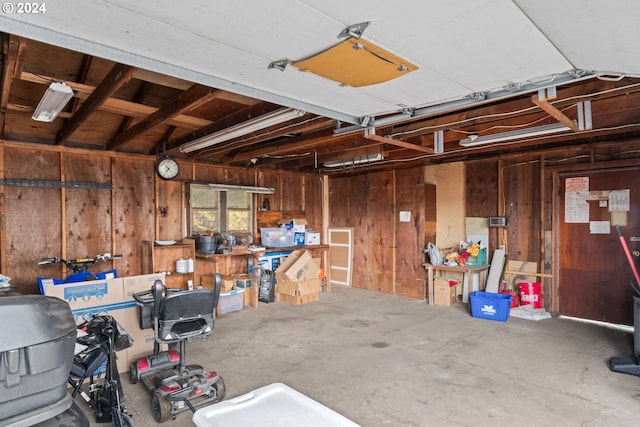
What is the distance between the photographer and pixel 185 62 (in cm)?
175

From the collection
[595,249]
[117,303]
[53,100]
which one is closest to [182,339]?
[117,303]

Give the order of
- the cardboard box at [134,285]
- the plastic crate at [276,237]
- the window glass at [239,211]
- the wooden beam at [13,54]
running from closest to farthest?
the wooden beam at [13,54], the cardboard box at [134,285], the window glass at [239,211], the plastic crate at [276,237]

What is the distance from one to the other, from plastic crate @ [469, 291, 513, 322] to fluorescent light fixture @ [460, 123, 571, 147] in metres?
2.06

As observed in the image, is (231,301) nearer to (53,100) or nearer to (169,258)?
(169,258)

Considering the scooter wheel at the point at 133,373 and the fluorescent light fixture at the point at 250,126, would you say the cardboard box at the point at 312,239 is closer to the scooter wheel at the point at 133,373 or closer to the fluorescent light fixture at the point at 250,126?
the fluorescent light fixture at the point at 250,126

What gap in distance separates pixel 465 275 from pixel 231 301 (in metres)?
3.63

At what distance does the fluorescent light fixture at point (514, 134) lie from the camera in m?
3.44

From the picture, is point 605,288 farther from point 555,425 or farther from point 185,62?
point 185,62

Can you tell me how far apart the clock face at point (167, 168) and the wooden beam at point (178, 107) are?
2.78ft

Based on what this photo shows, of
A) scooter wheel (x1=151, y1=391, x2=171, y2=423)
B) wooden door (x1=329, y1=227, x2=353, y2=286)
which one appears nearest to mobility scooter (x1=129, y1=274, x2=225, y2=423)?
scooter wheel (x1=151, y1=391, x2=171, y2=423)

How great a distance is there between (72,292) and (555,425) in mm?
3803

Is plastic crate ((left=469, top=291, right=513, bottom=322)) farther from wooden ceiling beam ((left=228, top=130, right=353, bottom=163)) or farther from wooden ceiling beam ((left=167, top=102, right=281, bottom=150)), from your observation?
wooden ceiling beam ((left=167, top=102, right=281, bottom=150))

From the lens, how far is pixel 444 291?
543 centimetres

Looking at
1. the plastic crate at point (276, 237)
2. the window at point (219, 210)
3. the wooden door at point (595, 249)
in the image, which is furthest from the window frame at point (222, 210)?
the wooden door at point (595, 249)
